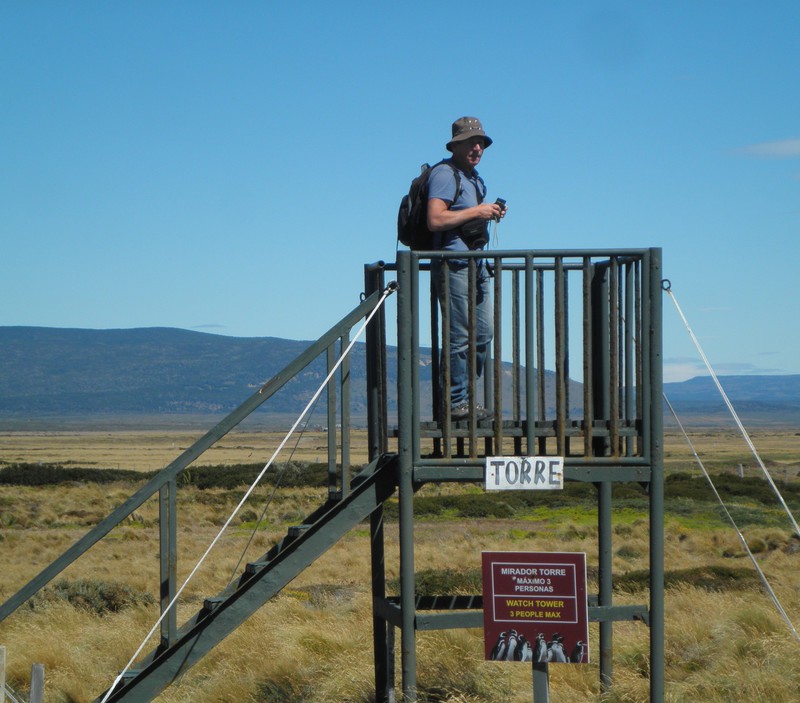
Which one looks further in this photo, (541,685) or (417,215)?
(417,215)

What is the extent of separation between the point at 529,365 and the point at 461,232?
1016 mm

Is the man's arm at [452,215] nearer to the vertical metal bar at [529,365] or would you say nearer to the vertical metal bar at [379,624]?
the vertical metal bar at [529,365]

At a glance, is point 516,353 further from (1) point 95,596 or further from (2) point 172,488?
(1) point 95,596

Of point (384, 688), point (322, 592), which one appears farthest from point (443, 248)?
point (322, 592)

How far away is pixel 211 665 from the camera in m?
11.1

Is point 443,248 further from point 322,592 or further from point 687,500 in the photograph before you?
point 687,500

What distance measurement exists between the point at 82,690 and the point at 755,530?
23394 millimetres

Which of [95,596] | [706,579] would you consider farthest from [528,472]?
[706,579]

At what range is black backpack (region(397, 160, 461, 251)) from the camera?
7988 millimetres

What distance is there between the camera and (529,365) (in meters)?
7.80

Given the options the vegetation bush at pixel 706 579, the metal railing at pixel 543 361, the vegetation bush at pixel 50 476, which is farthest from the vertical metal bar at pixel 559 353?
the vegetation bush at pixel 50 476

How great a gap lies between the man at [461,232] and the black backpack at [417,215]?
0.23ft

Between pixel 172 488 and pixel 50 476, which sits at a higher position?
pixel 172 488

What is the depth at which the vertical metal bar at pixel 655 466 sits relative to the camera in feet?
25.2
